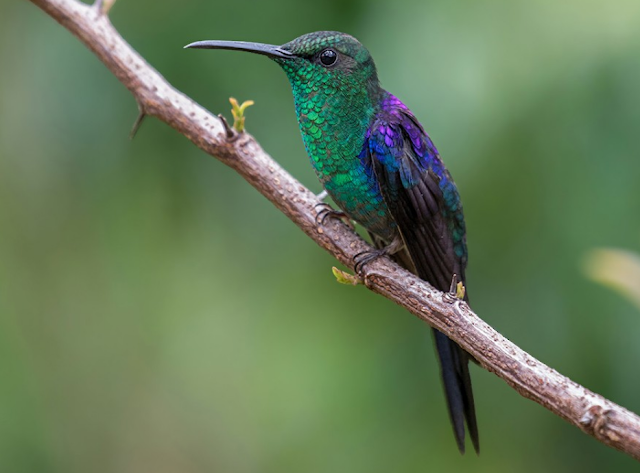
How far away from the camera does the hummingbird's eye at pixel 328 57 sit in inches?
88.4

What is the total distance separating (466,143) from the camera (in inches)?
102

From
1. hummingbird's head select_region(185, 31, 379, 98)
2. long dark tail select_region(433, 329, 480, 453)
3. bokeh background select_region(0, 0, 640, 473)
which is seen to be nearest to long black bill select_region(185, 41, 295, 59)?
hummingbird's head select_region(185, 31, 379, 98)

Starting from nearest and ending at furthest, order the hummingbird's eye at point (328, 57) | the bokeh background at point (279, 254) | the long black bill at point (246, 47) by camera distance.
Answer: the long black bill at point (246, 47)
the hummingbird's eye at point (328, 57)
the bokeh background at point (279, 254)

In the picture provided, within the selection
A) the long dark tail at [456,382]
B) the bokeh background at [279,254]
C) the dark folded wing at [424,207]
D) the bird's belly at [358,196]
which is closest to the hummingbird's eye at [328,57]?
the dark folded wing at [424,207]

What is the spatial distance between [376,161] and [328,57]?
35cm

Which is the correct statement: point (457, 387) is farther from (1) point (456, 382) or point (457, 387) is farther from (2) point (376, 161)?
(2) point (376, 161)

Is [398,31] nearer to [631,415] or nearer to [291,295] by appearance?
[291,295]

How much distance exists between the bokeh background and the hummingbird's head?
16.9 inches

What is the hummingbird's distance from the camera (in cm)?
221

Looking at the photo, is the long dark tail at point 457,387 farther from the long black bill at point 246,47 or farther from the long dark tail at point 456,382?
the long black bill at point 246,47

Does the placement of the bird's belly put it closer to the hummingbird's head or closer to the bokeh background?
the hummingbird's head

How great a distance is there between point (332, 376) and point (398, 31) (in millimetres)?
1486

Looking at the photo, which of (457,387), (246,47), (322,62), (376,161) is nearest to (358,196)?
(376,161)

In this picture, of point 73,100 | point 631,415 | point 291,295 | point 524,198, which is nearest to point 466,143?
point 524,198
